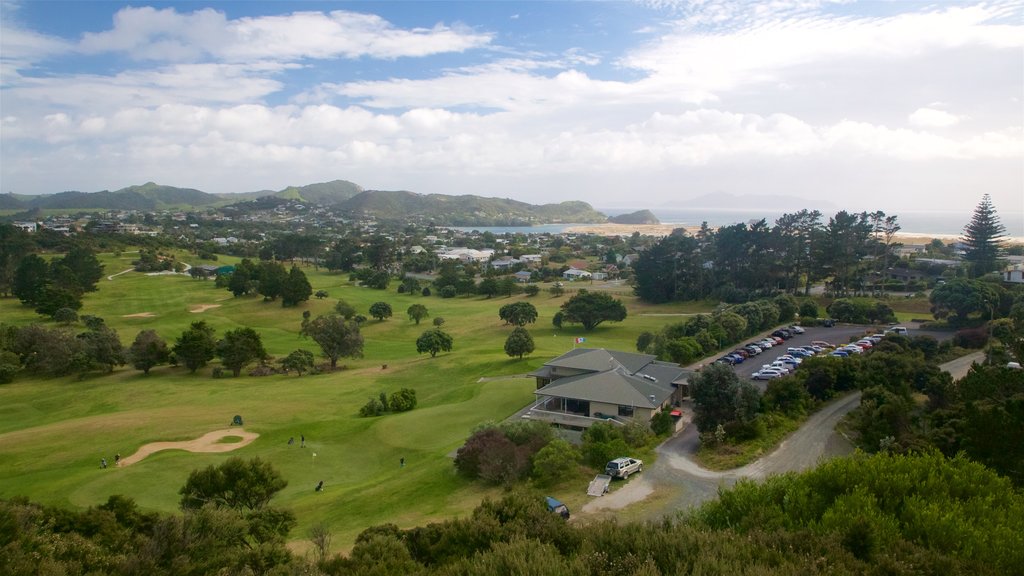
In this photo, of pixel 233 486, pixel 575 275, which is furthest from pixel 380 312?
pixel 233 486

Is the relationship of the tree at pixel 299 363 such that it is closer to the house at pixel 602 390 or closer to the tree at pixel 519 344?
the tree at pixel 519 344

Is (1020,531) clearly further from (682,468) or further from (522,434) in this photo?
(522,434)

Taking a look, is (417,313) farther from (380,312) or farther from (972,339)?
(972,339)

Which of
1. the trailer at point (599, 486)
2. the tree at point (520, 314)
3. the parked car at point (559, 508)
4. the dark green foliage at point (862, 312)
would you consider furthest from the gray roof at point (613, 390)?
the dark green foliage at point (862, 312)

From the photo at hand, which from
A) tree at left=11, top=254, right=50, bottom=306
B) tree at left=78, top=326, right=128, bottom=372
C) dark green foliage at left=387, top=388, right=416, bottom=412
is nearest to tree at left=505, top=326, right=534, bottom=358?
dark green foliage at left=387, top=388, right=416, bottom=412

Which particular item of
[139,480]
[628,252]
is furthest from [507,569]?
[628,252]

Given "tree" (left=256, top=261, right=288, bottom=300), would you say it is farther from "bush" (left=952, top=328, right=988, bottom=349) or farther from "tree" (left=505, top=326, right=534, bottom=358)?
"bush" (left=952, top=328, right=988, bottom=349)
